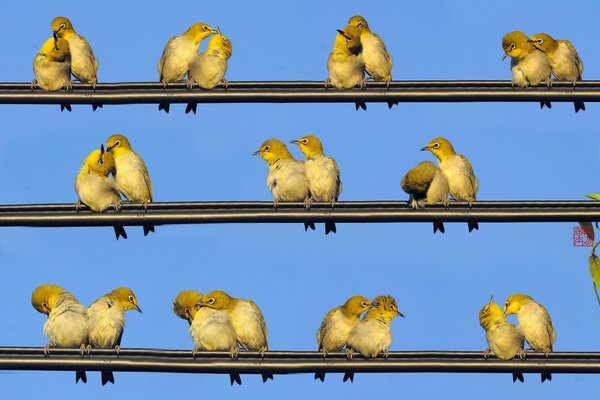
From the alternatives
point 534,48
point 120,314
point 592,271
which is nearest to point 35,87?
point 120,314

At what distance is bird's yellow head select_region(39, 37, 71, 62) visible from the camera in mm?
25188

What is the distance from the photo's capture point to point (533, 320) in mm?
23766

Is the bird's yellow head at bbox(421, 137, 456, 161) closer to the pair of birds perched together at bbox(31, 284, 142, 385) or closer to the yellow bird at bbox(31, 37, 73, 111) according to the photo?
the pair of birds perched together at bbox(31, 284, 142, 385)

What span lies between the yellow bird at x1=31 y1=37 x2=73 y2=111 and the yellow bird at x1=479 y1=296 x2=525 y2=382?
675cm

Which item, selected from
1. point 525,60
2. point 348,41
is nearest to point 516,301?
point 525,60

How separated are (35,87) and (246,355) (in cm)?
436

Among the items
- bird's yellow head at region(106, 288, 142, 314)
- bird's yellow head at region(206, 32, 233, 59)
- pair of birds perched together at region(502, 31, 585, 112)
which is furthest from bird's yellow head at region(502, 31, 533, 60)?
bird's yellow head at region(106, 288, 142, 314)

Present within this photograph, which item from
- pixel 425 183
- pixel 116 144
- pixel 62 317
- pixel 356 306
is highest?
pixel 116 144

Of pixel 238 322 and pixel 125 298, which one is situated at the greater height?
pixel 125 298

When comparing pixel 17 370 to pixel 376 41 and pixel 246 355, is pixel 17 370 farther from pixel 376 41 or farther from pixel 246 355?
pixel 376 41

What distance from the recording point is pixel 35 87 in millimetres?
19125

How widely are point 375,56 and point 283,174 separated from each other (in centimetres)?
394

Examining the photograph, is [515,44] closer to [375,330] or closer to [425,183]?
[425,183]

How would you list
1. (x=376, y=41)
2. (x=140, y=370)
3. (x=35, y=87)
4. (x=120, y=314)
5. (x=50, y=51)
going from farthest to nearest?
(x=376, y=41), (x=50, y=51), (x=120, y=314), (x=35, y=87), (x=140, y=370)
